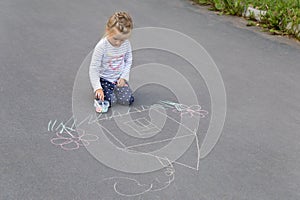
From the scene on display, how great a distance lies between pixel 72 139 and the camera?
11.0 ft

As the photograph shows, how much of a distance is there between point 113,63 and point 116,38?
1.01 feet

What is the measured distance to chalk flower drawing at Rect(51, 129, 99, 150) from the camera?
3.25 m

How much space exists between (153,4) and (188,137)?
5.82m

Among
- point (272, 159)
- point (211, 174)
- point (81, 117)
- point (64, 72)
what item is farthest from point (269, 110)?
point (64, 72)

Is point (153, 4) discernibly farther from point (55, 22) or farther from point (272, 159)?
point (272, 159)

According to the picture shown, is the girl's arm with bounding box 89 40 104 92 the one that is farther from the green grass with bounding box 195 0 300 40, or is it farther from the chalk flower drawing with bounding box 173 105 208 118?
the green grass with bounding box 195 0 300 40

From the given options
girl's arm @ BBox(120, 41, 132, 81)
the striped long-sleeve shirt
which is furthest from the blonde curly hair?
girl's arm @ BBox(120, 41, 132, 81)

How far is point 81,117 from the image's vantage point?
12.1 feet

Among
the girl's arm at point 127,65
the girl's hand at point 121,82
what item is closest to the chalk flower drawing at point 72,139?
the girl's hand at point 121,82

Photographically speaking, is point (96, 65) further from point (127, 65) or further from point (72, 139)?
point (72, 139)

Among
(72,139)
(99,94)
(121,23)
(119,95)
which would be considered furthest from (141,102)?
(72,139)

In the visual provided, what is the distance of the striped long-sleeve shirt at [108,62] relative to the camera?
3.88 meters

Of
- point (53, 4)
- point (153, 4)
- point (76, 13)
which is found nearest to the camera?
point (76, 13)

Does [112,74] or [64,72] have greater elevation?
[112,74]
